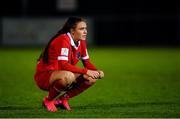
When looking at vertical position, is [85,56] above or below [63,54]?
below

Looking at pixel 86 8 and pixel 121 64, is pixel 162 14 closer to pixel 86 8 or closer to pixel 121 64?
pixel 86 8

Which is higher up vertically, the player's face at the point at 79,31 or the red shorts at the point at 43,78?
the player's face at the point at 79,31

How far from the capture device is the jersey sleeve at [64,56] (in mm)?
8312

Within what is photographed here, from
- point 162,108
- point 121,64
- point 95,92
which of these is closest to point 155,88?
point 95,92

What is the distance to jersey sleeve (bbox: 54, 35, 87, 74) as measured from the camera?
27.3 feet

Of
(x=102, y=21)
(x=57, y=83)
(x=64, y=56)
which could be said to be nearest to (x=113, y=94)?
(x=57, y=83)

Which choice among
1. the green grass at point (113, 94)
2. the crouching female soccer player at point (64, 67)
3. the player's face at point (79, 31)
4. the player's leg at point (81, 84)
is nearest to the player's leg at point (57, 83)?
the crouching female soccer player at point (64, 67)

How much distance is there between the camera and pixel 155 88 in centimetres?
1191

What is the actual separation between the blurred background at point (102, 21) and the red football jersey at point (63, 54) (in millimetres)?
20127

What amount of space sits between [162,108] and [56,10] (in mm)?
26455

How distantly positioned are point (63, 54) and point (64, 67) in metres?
0.18

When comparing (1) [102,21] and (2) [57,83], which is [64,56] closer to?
(2) [57,83]

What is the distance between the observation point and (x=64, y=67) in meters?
8.34

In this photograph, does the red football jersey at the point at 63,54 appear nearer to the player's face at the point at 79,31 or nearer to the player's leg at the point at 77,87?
the player's face at the point at 79,31
